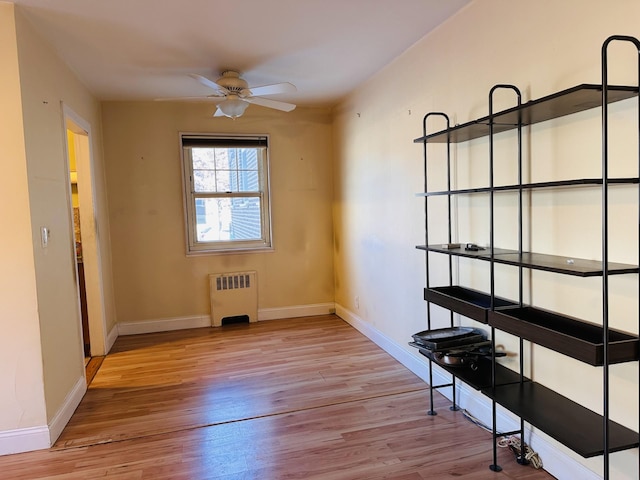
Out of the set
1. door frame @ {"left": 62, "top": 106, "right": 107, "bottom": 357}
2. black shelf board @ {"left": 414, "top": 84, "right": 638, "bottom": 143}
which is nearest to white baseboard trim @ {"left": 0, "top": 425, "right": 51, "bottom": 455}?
door frame @ {"left": 62, "top": 106, "right": 107, "bottom": 357}

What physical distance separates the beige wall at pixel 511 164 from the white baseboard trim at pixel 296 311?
1206mm

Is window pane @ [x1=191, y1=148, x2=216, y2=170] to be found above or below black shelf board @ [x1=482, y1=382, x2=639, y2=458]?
above

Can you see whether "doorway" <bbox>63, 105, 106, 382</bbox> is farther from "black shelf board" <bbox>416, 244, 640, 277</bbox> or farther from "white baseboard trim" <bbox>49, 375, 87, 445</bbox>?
"black shelf board" <bbox>416, 244, 640, 277</bbox>

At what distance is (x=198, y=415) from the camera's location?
274 centimetres

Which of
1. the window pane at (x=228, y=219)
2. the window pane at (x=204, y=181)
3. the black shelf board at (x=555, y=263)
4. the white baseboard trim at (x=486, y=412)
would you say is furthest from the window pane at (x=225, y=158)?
the black shelf board at (x=555, y=263)

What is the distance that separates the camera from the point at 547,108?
1785mm

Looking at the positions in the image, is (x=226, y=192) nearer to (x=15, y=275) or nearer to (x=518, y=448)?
(x=15, y=275)

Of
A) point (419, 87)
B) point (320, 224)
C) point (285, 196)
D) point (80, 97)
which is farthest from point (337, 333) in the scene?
point (80, 97)

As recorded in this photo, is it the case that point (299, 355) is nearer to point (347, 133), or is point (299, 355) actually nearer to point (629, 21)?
point (347, 133)

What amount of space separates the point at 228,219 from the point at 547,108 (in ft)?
12.2

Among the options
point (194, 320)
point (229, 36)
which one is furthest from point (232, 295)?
point (229, 36)

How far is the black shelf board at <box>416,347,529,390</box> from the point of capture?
2178mm

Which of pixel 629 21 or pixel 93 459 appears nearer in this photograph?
pixel 629 21

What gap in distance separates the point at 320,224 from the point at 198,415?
2842 mm
